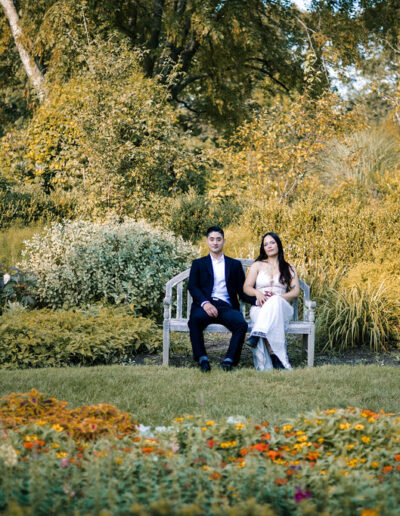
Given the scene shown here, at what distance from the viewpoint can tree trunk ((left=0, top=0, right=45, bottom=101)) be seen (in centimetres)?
1438

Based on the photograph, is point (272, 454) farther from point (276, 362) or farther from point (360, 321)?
point (360, 321)

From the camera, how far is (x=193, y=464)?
286cm

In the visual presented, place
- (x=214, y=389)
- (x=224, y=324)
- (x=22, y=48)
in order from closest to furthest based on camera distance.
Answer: (x=214, y=389)
(x=224, y=324)
(x=22, y=48)

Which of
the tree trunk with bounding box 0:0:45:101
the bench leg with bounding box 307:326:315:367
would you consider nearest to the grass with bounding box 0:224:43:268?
the bench leg with bounding box 307:326:315:367

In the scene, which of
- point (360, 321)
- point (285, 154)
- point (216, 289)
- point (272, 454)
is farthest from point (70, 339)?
point (285, 154)

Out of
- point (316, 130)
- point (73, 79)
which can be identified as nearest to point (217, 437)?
point (316, 130)

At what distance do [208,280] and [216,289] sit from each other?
0.14 meters

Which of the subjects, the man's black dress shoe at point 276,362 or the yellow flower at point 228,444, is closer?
the yellow flower at point 228,444

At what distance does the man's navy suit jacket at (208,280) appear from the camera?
19.2 feet

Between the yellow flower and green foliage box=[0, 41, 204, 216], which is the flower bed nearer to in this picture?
the yellow flower

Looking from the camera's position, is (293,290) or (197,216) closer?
(293,290)

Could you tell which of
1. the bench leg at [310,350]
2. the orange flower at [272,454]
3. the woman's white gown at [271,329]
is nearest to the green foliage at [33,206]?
the woman's white gown at [271,329]

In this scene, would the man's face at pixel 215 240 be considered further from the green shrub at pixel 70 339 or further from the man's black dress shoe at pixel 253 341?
the green shrub at pixel 70 339

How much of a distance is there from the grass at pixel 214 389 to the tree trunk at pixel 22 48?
10.8m
